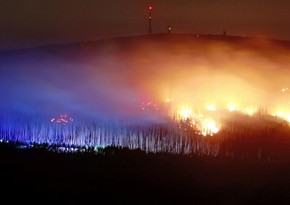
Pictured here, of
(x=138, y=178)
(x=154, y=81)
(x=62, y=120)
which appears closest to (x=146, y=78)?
(x=154, y=81)

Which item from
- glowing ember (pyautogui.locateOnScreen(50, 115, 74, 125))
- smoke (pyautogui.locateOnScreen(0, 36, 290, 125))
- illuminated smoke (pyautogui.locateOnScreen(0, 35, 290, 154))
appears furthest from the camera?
smoke (pyautogui.locateOnScreen(0, 36, 290, 125))

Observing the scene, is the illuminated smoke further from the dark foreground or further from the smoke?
the dark foreground

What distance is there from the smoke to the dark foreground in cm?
706

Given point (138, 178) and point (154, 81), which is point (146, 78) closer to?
point (154, 81)

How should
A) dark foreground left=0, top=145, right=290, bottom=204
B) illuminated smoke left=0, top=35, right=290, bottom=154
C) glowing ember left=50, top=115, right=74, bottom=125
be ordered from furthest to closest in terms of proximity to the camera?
1. illuminated smoke left=0, top=35, right=290, bottom=154
2. glowing ember left=50, top=115, right=74, bottom=125
3. dark foreground left=0, top=145, right=290, bottom=204

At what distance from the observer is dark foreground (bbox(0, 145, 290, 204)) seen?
8.47 m

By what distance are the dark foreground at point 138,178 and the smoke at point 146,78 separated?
23.2 ft

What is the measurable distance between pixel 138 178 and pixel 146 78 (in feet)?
55.3

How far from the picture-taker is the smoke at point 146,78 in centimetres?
2061

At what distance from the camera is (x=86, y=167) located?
10328 millimetres

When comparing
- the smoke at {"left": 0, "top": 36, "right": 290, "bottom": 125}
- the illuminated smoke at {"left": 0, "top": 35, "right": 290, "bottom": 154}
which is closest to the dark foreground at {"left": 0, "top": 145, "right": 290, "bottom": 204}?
the illuminated smoke at {"left": 0, "top": 35, "right": 290, "bottom": 154}

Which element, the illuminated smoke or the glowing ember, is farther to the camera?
the illuminated smoke

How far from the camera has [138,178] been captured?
380 inches

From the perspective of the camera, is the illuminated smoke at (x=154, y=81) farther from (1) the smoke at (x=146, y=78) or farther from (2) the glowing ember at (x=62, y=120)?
(2) the glowing ember at (x=62, y=120)
